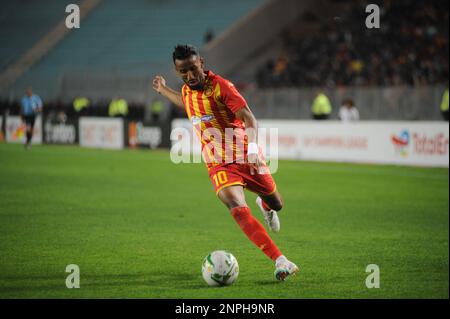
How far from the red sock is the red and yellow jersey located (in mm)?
688

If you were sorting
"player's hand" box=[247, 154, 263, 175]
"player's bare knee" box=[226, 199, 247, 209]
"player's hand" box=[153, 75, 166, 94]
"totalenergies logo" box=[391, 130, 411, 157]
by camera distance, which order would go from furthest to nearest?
"totalenergies logo" box=[391, 130, 411, 157], "player's hand" box=[153, 75, 166, 94], "player's bare knee" box=[226, 199, 247, 209], "player's hand" box=[247, 154, 263, 175]

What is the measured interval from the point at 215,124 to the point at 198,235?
110 inches

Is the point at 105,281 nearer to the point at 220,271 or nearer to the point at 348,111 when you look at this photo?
the point at 220,271

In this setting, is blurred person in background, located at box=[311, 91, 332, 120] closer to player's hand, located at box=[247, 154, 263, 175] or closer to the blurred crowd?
the blurred crowd

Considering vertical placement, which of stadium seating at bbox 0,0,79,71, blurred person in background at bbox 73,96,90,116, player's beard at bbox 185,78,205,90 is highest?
stadium seating at bbox 0,0,79,71

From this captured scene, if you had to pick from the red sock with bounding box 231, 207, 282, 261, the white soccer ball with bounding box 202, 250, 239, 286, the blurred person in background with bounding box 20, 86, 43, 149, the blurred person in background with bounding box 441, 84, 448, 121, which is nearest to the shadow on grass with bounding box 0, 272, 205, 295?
the white soccer ball with bounding box 202, 250, 239, 286

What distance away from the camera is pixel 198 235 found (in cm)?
1045

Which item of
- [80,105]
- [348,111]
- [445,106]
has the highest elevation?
[80,105]

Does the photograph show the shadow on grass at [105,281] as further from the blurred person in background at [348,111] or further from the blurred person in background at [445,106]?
the blurred person in background at [348,111]

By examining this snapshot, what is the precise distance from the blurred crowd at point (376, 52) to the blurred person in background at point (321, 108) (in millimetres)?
2493

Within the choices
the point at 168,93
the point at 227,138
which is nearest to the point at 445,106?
the point at 168,93

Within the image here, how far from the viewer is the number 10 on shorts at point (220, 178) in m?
7.86

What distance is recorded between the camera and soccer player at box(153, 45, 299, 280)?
7523 millimetres

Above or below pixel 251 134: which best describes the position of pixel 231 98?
above
